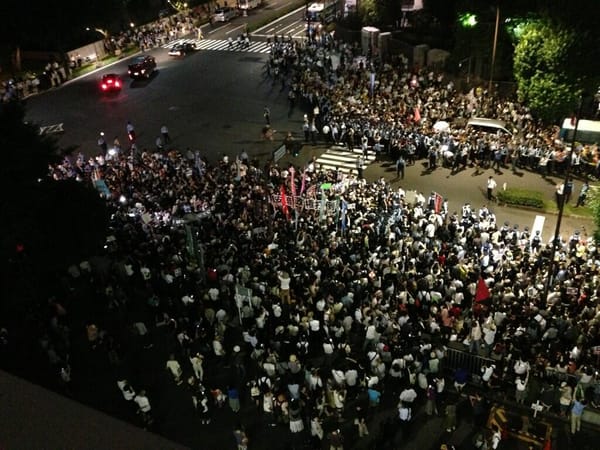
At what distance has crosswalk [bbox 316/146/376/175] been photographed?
3049cm

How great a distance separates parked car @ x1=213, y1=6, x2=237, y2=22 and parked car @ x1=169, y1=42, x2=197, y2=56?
997cm

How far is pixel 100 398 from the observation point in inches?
668

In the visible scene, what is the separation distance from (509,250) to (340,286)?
651 cm

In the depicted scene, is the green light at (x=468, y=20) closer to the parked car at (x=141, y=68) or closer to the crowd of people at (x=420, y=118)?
the crowd of people at (x=420, y=118)

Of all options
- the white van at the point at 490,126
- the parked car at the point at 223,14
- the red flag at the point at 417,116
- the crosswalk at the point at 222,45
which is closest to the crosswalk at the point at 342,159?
the red flag at the point at 417,116

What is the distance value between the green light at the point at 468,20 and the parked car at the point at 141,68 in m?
23.3

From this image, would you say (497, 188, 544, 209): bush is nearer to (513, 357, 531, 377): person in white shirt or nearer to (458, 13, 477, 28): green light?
(513, 357, 531, 377): person in white shirt

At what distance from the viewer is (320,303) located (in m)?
18.0

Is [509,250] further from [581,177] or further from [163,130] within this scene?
[163,130]

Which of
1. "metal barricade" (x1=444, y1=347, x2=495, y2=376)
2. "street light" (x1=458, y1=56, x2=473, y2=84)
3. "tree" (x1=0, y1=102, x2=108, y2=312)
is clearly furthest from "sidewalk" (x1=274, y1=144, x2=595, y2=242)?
"tree" (x1=0, y1=102, x2=108, y2=312)

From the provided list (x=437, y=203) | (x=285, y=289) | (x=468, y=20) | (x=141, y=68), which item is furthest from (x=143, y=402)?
(x=141, y=68)

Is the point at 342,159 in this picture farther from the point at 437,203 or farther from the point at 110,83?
the point at 110,83

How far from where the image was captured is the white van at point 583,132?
29.3m

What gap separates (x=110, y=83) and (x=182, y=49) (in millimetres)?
9194
